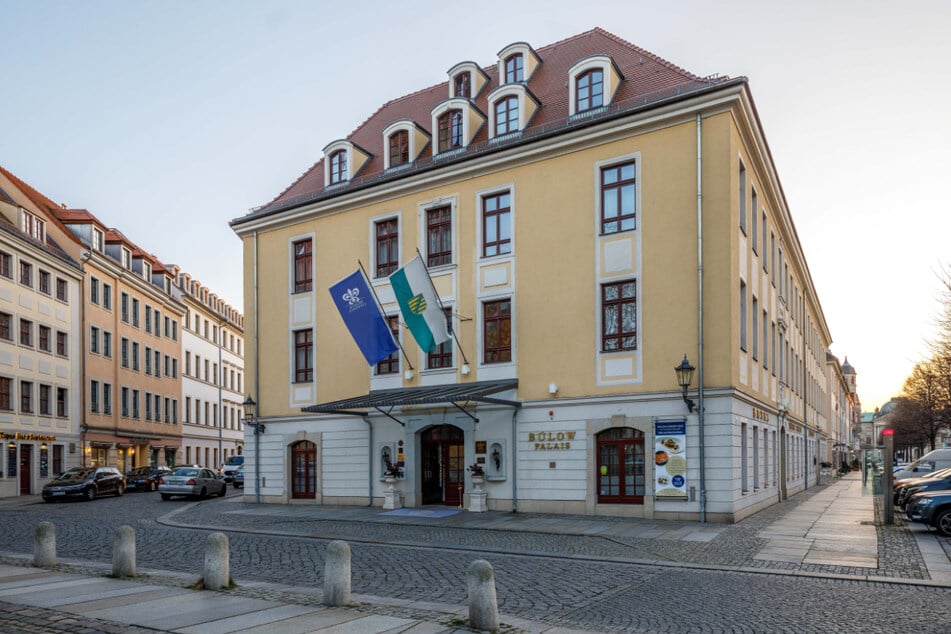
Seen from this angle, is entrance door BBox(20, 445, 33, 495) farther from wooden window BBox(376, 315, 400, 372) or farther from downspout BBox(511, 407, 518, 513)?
downspout BBox(511, 407, 518, 513)

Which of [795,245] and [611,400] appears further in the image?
[795,245]

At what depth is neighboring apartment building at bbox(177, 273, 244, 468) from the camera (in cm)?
Answer: 6519

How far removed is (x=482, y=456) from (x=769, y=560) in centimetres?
1141

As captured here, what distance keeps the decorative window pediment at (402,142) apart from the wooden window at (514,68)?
11.4 feet

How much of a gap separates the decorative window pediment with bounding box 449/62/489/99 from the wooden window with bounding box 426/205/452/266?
16.6ft

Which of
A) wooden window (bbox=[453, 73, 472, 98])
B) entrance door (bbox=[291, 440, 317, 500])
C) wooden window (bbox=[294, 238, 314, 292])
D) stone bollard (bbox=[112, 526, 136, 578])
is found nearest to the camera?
stone bollard (bbox=[112, 526, 136, 578])

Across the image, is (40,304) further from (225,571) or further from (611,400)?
(225,571)

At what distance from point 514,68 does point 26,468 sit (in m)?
30.1

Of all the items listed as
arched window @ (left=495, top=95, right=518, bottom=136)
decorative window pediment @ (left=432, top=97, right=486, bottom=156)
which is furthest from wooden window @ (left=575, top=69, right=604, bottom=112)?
decorative window pediment @ (left=432, top=97, right=486, bottom=156)

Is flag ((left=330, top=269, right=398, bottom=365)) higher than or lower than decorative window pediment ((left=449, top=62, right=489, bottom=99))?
lower

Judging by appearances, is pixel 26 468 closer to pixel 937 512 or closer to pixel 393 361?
pixel 393 361

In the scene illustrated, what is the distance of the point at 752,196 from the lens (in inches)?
1049

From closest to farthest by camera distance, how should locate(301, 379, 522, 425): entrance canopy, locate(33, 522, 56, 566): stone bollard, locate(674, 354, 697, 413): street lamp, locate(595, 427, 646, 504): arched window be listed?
locate(33, 522, 56, 566): stone bollard, locate(674, 354, 697, 413): street lamp, locate(595, 427, 646, 504): arched window, locate(301, 379, 522, 425): entrance canopy

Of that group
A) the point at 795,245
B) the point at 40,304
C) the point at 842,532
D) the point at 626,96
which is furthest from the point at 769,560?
the point at 40,304
